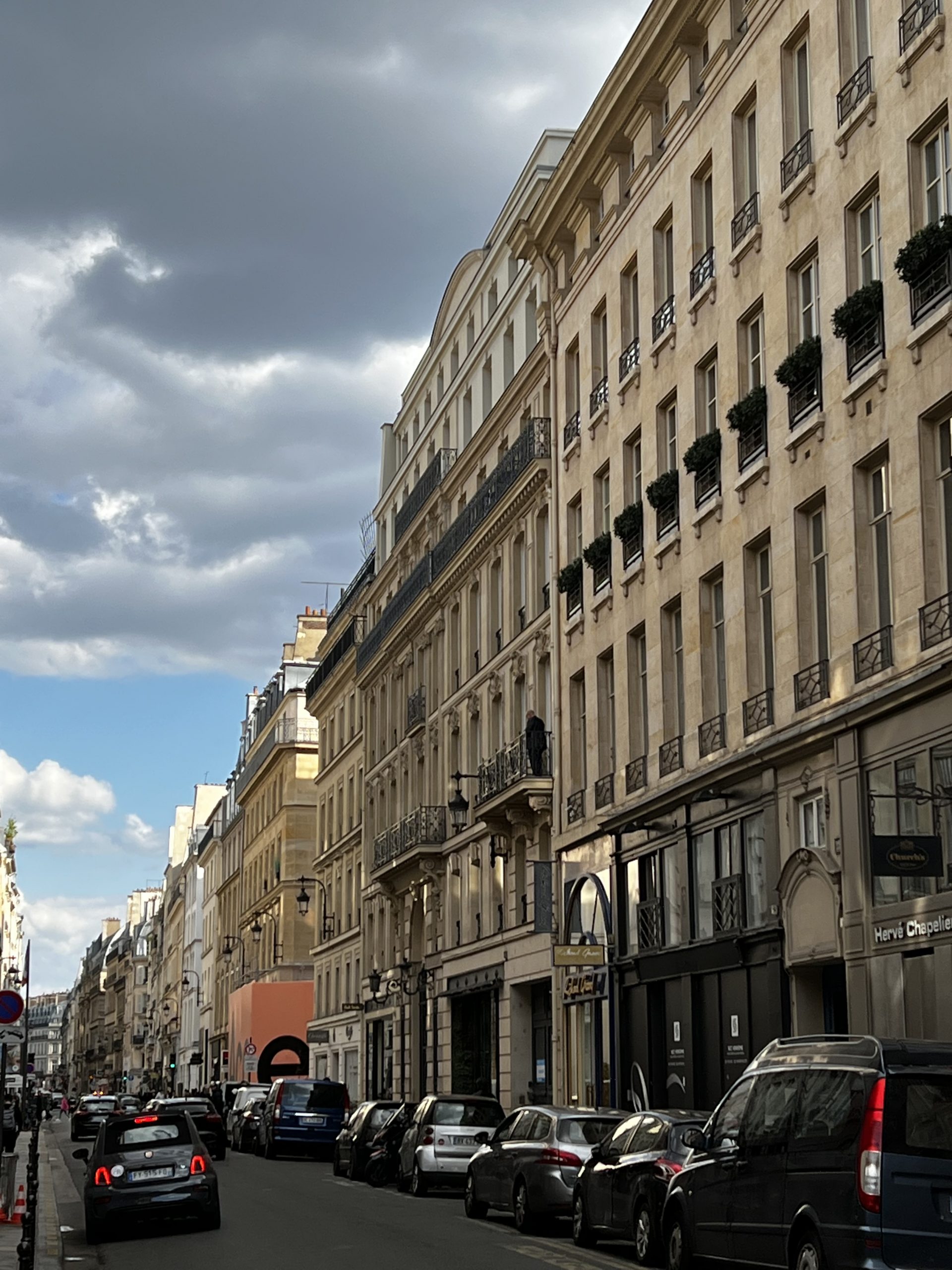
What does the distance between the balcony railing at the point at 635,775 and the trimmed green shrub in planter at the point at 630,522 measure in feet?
13.3

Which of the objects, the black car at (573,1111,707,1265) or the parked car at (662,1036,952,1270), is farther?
the black car at (573,1111,707,1265)

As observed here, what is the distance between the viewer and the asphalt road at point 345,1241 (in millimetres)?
17766

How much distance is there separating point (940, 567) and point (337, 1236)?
10338 millimetres

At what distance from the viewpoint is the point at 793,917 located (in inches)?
1007

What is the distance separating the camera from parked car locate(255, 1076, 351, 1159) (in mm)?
44719

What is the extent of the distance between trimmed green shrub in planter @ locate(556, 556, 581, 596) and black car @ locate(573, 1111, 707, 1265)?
61.7 ft

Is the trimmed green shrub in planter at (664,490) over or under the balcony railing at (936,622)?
over

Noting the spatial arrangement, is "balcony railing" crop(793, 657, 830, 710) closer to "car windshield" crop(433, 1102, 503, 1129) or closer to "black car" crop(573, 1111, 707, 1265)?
"black car" crop(573, 1111, 707, 1265)

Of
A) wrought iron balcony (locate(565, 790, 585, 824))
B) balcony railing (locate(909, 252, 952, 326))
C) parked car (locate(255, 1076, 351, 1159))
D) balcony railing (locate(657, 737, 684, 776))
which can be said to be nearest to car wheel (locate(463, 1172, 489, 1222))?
balcony railing (locate(657, 737, 684, 776))

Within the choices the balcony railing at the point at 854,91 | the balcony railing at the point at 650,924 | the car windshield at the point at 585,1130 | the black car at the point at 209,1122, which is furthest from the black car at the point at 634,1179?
the black car at the point at 209,1122

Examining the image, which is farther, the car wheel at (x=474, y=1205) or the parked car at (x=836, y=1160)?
the car wheel at (x=474, y=1205)

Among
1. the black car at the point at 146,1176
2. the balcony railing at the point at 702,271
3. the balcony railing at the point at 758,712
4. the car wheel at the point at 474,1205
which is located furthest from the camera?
the balcony railing at the point at 702,271

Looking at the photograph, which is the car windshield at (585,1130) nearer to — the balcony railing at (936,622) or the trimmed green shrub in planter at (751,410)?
the balcony railing at (936,622)

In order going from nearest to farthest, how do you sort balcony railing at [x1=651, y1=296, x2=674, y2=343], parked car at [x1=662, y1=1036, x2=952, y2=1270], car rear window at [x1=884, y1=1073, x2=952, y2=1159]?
parked car at [x1=662, y1=1036, x2=952, y2=1270]
car rear window at [x1=884, y1=1073, x2=952, y2=1159]
balcony railing at [x1=651, y1=296, x2=674, y2=343]
